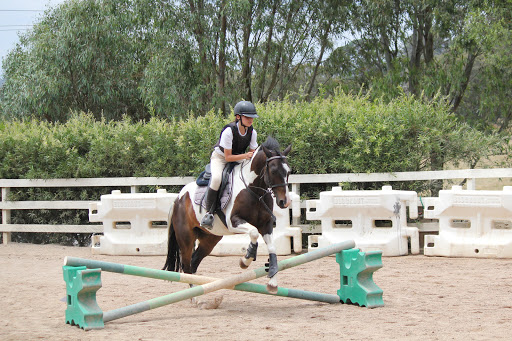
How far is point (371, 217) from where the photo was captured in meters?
11.0

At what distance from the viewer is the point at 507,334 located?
218 inches

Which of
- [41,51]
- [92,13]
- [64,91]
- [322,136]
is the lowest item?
[322,136]

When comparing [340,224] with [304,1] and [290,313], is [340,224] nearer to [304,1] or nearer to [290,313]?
[290,313]

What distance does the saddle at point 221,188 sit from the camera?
727cm

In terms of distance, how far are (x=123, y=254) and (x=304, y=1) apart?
15.7 m

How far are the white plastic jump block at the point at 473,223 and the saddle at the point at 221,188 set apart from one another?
468cm

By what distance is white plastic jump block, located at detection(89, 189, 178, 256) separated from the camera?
11.8m

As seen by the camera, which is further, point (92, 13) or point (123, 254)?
point (92, 13)

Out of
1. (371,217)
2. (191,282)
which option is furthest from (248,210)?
(371,217)

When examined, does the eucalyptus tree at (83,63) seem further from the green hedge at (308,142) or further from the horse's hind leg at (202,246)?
the horse's hind leg at (202,246)

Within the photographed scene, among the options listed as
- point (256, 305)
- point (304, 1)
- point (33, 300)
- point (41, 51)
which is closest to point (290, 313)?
point (256, 305)

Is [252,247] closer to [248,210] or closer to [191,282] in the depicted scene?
[248,210]

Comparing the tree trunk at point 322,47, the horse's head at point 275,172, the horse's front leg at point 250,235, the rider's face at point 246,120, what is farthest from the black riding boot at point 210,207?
the tree trunk at point 322,47

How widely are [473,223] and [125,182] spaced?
22.8 feet
